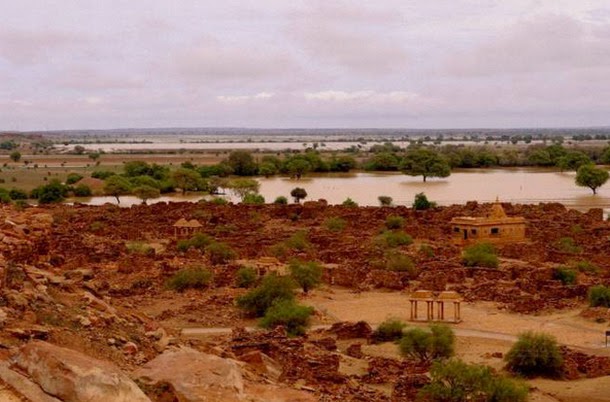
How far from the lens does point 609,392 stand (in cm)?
1830

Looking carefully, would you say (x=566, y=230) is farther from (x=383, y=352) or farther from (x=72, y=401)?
(x=72, y=401)

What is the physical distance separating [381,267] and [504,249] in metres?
8.76

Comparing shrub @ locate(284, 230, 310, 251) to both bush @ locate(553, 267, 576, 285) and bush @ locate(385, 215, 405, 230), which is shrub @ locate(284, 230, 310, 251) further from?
bush @ locate(553, 267, 576, 285)

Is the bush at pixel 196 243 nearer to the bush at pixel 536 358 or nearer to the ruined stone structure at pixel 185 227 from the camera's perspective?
the ruined stone structure at pixel 185 227

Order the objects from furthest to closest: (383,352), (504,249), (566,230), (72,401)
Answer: (566,230) → (504,249) → (383,352) → (72,401)

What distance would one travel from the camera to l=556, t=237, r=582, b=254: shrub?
42.3 m

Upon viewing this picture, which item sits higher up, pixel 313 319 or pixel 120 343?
pixel 120 343

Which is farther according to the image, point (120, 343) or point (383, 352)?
point (383, 352)

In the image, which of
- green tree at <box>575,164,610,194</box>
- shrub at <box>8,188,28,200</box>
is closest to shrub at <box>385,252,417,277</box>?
green tree at <box>575,164,610,194</box>

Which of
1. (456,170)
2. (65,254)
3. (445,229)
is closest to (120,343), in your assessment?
(65,254)

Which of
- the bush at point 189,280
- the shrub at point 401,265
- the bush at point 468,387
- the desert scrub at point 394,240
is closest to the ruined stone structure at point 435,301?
the shrub at point 401,265

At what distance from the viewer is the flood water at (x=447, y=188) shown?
263 ft

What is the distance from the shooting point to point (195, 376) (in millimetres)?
12289

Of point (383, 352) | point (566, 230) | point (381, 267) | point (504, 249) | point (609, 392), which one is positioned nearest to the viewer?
point (609, 392)
